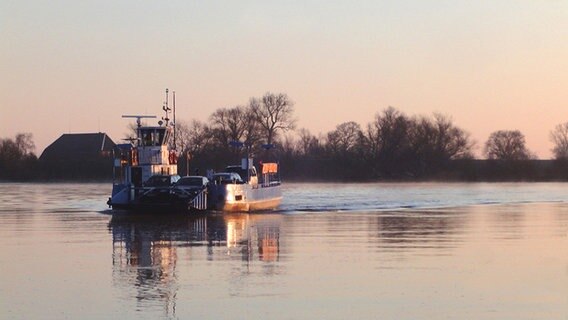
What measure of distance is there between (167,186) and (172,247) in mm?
21369

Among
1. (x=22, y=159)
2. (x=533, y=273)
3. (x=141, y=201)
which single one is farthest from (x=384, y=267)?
(x=22, y=159)

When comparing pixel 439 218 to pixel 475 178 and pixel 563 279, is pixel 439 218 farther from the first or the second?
pixel 475 178

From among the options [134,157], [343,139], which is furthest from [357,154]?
[134,157]

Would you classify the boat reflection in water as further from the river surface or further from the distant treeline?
the distant treeline

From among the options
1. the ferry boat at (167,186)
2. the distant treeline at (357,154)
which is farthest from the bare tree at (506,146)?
the ferry boat at (167,186)

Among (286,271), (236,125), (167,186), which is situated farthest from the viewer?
(236,125)

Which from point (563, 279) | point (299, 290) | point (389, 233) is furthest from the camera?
point (389, 233)

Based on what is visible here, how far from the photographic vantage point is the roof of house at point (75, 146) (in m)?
166

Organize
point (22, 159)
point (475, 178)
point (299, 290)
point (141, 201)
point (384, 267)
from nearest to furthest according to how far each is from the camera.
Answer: point (299, 290), point (384, 267), point (141, 201), point (475, 178), point (22, 159)

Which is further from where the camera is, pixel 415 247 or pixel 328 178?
pixel 328 178

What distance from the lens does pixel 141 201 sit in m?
45.9

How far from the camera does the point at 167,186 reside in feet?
157

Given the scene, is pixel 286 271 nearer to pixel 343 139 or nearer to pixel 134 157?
pixel 134 157

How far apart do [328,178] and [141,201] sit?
91.9m
